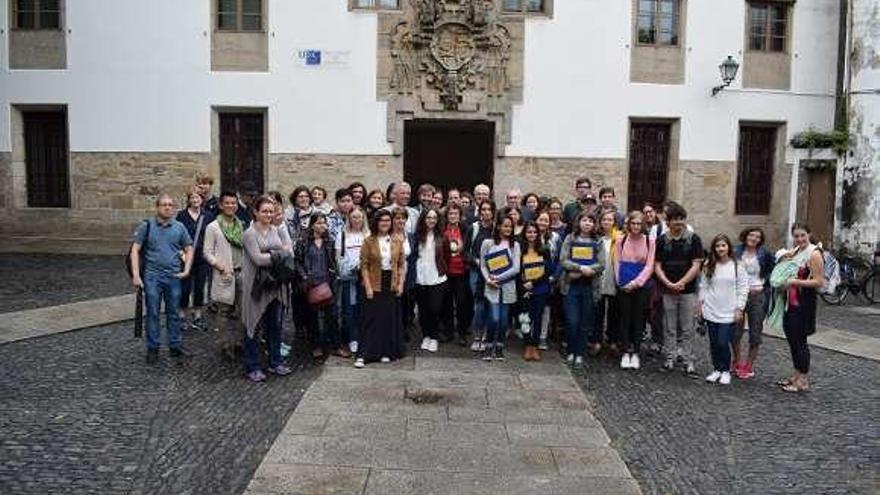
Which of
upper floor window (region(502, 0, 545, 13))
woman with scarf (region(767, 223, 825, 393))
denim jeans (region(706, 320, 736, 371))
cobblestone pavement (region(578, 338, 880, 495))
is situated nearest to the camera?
cobblestone pavement (region(578, 338, 880, 495))

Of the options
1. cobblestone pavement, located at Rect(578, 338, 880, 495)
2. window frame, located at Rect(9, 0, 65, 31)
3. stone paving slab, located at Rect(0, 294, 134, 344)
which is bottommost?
cobblestone pavement, located at Rect(578, 338, 880, 495)

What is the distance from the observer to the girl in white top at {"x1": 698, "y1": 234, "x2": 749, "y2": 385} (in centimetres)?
729

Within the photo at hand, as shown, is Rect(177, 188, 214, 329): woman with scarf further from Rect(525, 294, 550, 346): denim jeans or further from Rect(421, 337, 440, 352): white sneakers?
Rect(525, 294, 550, 346): denim jeans

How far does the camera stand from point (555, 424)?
5988 mm

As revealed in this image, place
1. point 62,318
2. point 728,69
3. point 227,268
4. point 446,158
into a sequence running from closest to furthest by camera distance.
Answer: point 227,268
point 62,318
point 728,69
point 446,158

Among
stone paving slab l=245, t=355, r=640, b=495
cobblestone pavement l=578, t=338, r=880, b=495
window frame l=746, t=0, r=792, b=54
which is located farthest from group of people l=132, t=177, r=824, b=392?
window frame l=746, t=0, r=792, b=54

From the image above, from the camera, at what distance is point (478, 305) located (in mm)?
8234

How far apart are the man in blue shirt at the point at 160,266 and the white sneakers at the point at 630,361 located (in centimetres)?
442

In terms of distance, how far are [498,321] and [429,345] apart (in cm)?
83

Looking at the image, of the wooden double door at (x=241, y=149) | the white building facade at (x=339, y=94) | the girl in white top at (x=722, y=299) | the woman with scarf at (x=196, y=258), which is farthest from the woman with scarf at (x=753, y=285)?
the wooden double door at (x=241, y=149)

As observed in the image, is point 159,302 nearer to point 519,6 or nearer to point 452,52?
point 452,52

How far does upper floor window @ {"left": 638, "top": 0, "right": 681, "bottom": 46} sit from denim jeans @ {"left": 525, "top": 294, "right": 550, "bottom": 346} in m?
10.7

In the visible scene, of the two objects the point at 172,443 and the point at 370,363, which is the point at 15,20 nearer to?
the point at 370,363

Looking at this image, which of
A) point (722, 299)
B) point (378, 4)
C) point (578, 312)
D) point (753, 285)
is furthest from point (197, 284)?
point (378, 4)
